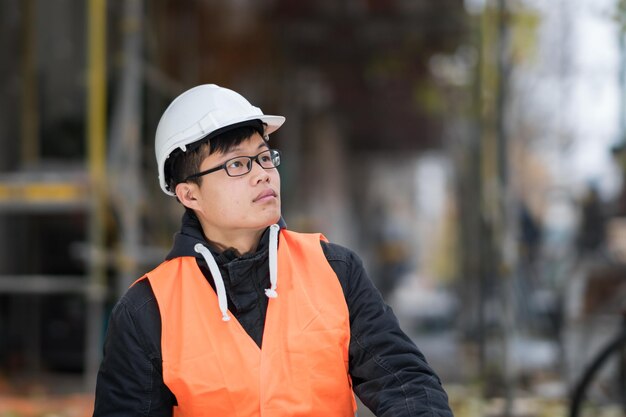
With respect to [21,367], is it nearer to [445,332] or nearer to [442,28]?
[442,28]

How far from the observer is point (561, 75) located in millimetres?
15555

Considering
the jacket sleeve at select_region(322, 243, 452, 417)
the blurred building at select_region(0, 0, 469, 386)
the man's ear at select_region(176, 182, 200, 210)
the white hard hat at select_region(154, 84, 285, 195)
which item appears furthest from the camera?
the blurred building at select_region(0, 0, 469, 386)

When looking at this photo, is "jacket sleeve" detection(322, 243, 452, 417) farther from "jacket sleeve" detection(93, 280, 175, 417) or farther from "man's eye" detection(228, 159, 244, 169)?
"jacket sleeve" detection(93, 280, 175, 417)

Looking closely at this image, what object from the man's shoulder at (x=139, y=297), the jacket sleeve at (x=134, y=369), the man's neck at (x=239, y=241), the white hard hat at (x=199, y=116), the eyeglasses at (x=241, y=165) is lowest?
the jacket sleeve at (x=134, y=369)

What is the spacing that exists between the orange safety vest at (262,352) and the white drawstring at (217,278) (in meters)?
0.05

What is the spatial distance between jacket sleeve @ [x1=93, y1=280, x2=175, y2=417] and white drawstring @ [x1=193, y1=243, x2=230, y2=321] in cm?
17

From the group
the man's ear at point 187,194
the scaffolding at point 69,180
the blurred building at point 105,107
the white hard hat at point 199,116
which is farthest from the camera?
the blurred building at point 105,107

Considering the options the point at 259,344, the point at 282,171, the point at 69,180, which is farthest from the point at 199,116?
the point at 282,171

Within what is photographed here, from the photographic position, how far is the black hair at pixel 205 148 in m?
2.57

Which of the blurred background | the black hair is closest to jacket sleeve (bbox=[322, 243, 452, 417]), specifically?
the black hair

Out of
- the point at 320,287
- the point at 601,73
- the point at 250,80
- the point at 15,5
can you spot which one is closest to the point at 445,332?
the point at 250,80

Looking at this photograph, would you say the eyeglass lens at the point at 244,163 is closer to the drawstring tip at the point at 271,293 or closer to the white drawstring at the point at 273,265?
the white drawstring at the point at 273,265

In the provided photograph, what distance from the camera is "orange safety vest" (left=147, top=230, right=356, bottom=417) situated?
2400mm

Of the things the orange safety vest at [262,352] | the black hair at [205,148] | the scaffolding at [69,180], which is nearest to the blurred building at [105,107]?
the scaffolding at [69,180]
